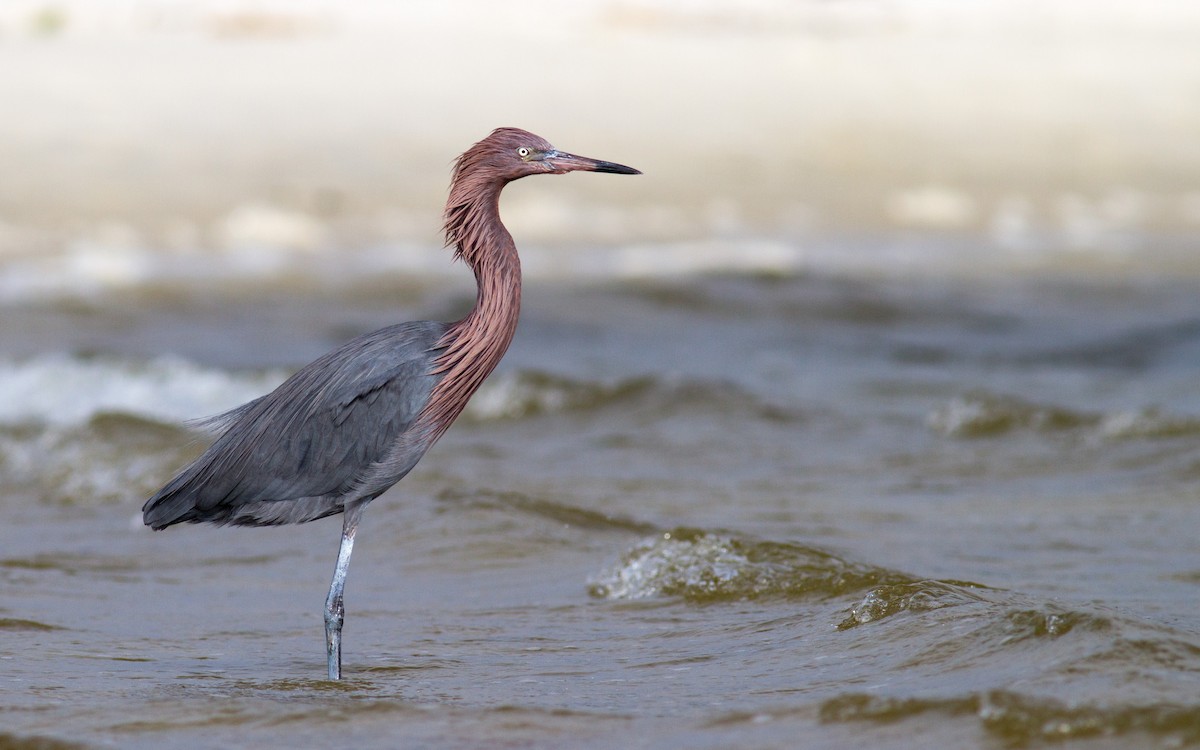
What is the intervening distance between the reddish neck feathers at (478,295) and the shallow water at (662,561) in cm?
112

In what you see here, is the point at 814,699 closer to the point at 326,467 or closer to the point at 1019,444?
the point at 326,467

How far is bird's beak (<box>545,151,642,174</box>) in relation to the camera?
6211 millimetres

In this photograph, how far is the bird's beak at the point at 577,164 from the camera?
6211 millimetres

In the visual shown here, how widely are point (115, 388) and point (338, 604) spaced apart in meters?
9.24

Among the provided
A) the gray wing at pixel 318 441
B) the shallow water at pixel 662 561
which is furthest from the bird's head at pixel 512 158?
the shallow water at pixel 662 561

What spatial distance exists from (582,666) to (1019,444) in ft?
19.4

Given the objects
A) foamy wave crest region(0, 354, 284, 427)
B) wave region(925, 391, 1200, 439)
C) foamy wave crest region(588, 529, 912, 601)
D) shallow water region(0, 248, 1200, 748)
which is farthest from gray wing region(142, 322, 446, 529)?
foamy wave crest region(0, 354, 284, 427)

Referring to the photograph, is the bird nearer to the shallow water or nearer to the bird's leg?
the bird's leg

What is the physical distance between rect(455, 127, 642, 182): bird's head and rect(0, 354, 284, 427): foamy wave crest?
24.8 feet

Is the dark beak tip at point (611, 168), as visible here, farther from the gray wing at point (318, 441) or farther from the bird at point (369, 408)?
the gray wing at point (318, 441)

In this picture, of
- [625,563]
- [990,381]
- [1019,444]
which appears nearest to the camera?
[625,563]

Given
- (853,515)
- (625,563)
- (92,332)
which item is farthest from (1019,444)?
(92,332)

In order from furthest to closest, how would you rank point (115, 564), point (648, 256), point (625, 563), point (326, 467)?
point (648, 256) < point (115, 564) < point (625, 563) < point (326, 467)

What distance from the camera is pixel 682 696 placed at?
17.9 feet
